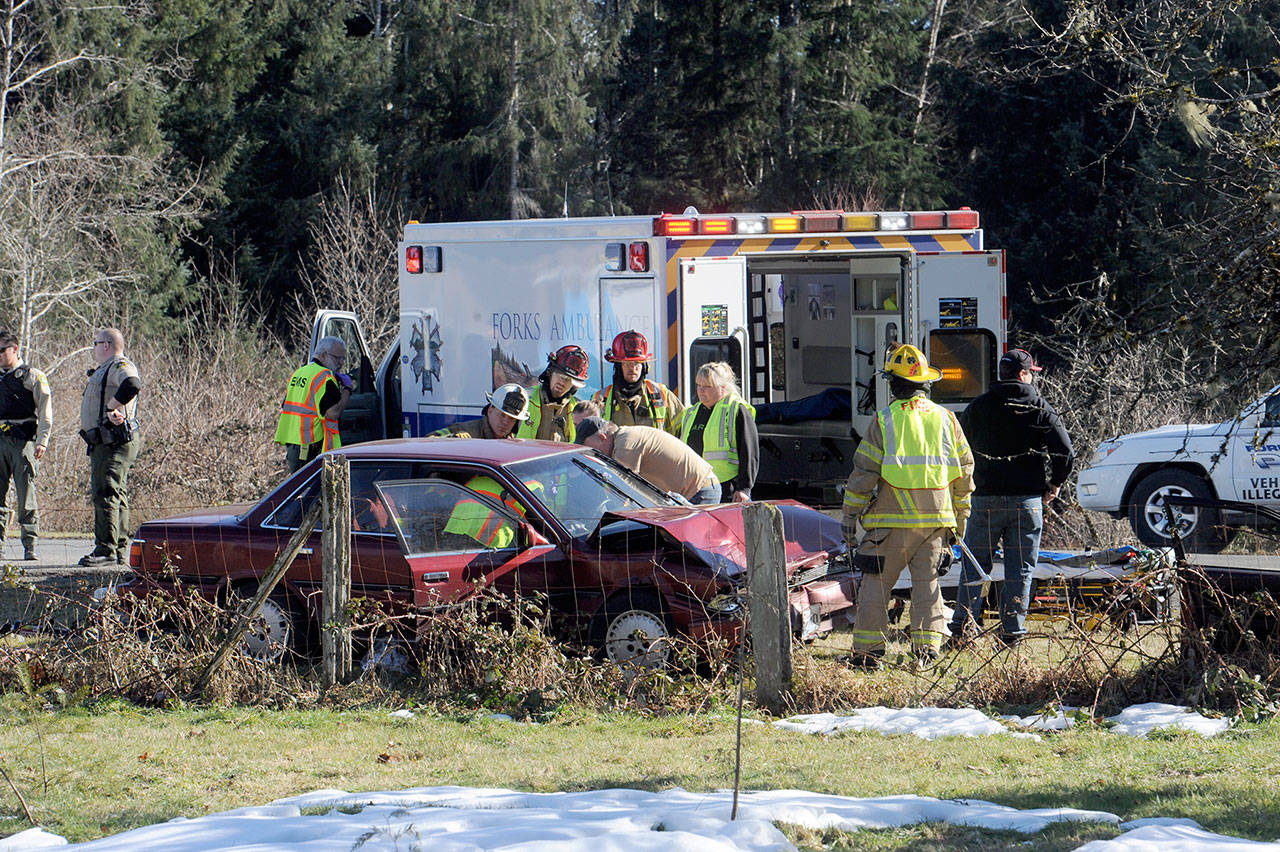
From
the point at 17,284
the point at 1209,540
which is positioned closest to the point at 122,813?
the point at 1209,540

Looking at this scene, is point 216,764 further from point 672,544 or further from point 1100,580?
point 1100,580

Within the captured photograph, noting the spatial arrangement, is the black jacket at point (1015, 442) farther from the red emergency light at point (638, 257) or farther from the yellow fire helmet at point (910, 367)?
the red emergency light at point (638, 257)

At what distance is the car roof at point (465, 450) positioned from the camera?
24.9 feet

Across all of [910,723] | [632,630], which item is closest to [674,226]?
[632,630]

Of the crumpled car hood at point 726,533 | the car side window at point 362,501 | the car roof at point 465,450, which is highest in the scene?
the car roof at point 465,450

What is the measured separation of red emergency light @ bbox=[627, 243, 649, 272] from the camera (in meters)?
10.3

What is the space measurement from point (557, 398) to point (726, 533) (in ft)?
8.31

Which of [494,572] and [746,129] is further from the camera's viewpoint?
[746,129]

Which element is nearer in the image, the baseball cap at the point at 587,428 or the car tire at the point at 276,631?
the car tire at the point at 276,631

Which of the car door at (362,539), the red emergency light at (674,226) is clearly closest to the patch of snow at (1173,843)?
the car door at (362,539)

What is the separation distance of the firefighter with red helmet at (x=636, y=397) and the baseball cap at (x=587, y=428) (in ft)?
2.98

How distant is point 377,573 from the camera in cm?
728

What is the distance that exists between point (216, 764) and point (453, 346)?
599cm

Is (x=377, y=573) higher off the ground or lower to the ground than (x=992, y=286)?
lower
